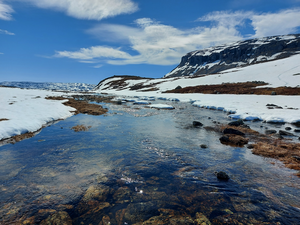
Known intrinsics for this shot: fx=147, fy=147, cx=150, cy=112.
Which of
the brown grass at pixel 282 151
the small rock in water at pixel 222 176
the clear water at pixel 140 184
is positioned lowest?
the clear water at pixel 140 184

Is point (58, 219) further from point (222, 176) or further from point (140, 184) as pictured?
point (222, 176)

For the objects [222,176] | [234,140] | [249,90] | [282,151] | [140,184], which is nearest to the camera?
[140,184]

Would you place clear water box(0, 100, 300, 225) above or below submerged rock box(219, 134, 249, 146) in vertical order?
below

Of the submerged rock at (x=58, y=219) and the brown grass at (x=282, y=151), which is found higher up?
the brown grass at (x=282, y=151)

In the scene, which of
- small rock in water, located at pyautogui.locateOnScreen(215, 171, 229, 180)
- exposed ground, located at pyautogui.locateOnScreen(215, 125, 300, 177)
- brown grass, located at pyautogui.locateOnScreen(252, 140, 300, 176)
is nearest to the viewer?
small rock in water, located at pyautogui.locateOnScreen(215, 171, 229, 180)

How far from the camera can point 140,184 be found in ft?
21.1

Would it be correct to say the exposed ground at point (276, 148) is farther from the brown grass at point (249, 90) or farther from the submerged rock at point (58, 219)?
the brown grass at point (249, 90)

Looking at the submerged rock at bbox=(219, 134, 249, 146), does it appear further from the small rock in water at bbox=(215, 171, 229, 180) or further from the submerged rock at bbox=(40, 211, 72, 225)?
the submerged rock at bbox=(40, 211, 72, 225)

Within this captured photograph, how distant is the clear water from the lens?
489 cm

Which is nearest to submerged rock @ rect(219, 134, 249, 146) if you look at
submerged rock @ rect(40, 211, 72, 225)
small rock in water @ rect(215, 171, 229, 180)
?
small rock in water @ rect(215, 171, 229, 180)

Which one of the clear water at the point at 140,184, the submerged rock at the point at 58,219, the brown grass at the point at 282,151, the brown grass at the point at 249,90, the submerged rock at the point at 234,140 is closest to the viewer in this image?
the submerged rock at the point at 58,219

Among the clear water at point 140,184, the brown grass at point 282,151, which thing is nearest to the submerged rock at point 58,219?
the clear water at point 140,184

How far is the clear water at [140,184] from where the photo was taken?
16.0ft

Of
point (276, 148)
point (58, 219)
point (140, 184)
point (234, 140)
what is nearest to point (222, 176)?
point (140, 184)
